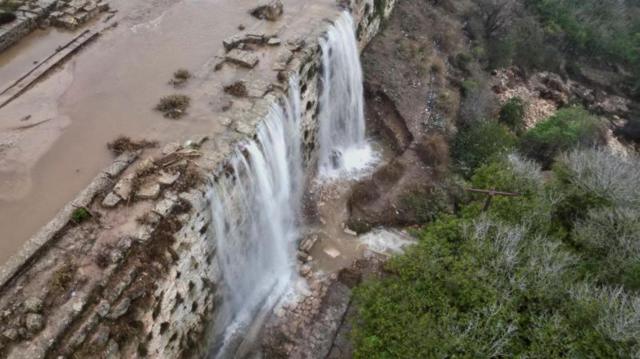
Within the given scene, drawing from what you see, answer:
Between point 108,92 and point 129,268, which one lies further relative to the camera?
point 108,92

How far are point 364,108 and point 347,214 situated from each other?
274 inches

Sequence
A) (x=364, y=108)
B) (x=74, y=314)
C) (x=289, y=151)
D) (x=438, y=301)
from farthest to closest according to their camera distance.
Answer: (x=364, y=108) → (x=289, y=151) → (x=438, y=301) → (x=74, y=314)

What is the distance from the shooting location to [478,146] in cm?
Result: 2564

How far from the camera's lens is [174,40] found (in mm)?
22016

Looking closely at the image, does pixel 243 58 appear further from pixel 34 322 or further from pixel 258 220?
pixel 34 322

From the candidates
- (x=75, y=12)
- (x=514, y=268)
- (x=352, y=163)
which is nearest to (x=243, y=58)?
(x=352, y=163)

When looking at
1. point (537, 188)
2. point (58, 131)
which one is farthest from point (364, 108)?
point (58, 131)

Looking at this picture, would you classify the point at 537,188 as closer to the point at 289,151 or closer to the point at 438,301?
the point at 438,301

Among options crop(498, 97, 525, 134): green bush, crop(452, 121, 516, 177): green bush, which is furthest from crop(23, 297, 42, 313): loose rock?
crop(498, 97, 525, 134): green bush

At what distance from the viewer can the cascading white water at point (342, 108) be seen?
75.9 ft

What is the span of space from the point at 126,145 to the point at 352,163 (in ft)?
36.3

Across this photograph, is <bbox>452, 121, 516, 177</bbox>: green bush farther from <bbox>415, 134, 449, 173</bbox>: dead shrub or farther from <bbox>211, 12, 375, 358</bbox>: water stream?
<bbox>211, 12, 375, 358</bbox>: water stream

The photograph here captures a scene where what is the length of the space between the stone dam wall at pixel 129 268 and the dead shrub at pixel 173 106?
184cm

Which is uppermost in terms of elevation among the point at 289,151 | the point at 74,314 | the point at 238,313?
the point at 74,314
